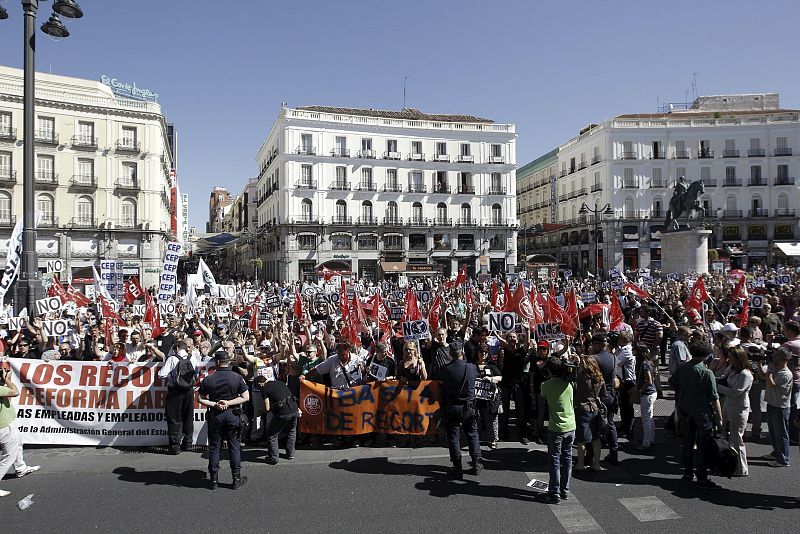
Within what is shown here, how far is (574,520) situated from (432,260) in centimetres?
4692

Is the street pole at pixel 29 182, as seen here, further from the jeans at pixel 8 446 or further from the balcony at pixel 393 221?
the balcony at pixel 393 221

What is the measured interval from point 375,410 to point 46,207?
4350 cm

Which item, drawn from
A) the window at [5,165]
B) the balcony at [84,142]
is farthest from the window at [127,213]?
the window at [5,165]

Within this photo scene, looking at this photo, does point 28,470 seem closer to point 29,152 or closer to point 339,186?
point 29,152

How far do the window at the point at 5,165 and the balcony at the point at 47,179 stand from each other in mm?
1834

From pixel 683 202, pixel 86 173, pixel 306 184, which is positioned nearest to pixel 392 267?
pixel 306 184

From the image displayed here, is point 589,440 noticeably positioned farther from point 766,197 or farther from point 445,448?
point 766,197

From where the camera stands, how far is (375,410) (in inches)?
304

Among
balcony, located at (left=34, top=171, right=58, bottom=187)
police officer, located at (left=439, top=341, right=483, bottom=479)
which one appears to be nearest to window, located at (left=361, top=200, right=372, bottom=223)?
balcony, located at (left=34, top=171, right=58, bottom=187)

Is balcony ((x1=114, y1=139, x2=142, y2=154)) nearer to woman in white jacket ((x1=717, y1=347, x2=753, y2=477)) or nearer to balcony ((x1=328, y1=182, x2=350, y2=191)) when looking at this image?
balcony ((x1=328, y1=182, x2=350, y2=191))

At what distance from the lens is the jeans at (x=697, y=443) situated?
5.95 metres

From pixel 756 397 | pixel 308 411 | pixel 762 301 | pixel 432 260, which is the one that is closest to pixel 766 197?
pixel 432 260

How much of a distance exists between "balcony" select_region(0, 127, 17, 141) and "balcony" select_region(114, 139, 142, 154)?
21.8 feet

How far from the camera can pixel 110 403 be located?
25.6 feet
